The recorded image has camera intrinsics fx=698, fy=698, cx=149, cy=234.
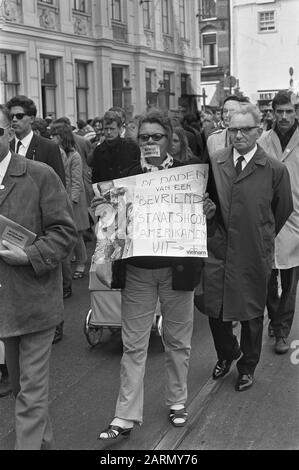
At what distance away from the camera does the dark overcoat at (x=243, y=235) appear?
14.5ft

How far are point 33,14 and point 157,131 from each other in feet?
32.8

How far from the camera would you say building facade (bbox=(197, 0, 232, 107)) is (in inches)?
479

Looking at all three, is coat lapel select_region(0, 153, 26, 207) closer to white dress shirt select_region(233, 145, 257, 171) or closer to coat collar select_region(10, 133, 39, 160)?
white dress shirt select_region(233, 145, 257, 171)

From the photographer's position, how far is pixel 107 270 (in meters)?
3.96

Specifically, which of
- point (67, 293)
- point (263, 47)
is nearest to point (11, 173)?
point (67, 293)

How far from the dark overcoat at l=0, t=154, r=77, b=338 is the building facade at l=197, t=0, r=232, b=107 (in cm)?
792

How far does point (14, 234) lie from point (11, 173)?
11.9 inches

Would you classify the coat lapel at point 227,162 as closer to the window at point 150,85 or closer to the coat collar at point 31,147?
the coat collar at point 31,147

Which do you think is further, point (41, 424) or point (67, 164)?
point (67, 164)

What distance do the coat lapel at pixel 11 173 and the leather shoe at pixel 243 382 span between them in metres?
2.25

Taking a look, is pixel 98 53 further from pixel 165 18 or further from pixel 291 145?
pixel 291 145

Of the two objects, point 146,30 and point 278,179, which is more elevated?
point 146,30
